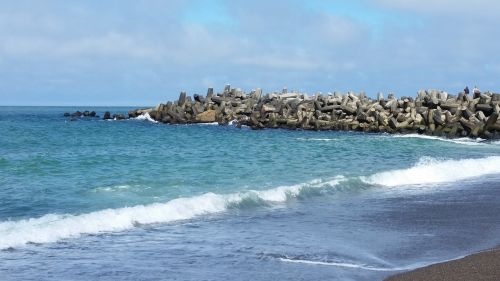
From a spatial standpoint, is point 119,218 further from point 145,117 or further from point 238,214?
point 145,117

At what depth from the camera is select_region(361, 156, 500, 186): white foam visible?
1861 centimetres

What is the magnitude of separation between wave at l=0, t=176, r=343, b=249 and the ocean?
30mm

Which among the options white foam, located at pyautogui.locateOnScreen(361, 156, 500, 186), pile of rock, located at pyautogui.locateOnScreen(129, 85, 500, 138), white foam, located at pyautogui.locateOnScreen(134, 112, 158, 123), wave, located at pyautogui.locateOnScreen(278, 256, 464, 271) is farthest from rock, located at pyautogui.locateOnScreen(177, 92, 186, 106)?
wave, located at pyautogui.locateOnScreen(278, 256, 464, 271)

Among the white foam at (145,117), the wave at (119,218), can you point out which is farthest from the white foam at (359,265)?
the white foam at (145,117)

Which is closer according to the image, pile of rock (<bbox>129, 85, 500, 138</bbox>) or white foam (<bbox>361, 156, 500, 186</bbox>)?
white foam (<bbox>361, 156, 500, 186</bbox>)

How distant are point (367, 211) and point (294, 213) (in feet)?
4.75

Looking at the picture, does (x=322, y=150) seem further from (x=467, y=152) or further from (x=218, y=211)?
(x=218, y=211)

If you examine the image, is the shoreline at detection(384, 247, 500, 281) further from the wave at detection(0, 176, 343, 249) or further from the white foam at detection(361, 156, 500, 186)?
the white foam at detection(361, 156, 500, 186)

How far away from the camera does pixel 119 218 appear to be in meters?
11.9

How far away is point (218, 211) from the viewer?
13.3 metres

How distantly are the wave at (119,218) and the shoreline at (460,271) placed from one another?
5382 mm

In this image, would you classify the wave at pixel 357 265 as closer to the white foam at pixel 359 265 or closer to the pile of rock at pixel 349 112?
the white foam at pixel 359 265

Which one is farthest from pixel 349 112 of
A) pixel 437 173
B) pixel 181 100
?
pixel 437 173

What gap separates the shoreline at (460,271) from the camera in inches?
293
